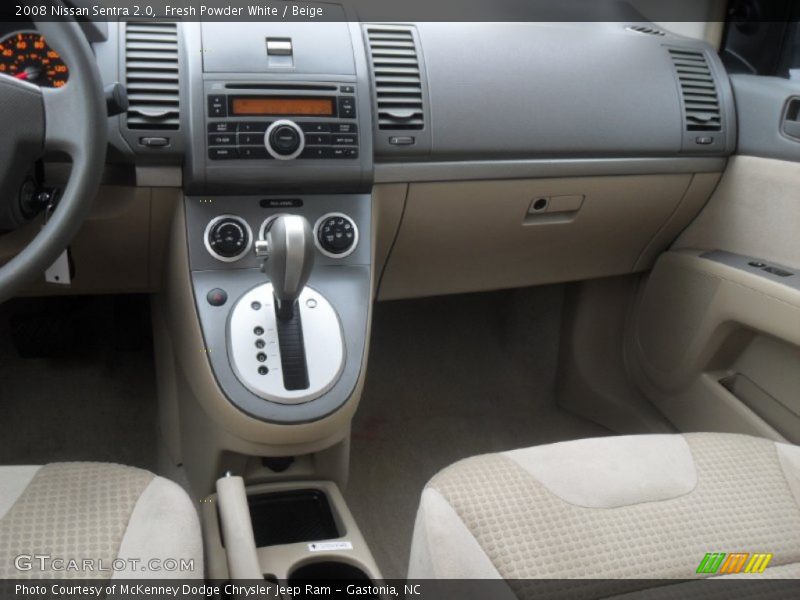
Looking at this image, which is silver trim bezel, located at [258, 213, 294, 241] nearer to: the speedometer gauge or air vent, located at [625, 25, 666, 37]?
the speedometer gauge

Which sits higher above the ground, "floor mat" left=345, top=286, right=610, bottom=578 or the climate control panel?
the climate control panel

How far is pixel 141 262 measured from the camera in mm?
1541

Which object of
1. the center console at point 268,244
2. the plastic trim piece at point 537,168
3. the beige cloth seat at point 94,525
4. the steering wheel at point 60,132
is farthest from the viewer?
the plastic trim piece at point 537,168

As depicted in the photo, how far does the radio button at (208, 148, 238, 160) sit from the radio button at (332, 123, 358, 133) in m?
0.17

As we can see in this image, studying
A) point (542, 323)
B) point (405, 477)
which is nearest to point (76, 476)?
point (405, 477)

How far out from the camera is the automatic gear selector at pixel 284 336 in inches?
46.3

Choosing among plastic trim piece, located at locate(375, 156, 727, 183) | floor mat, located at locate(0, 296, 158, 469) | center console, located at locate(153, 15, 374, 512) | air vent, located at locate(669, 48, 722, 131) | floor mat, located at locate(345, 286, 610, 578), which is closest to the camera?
center console, located at locate(153, 15, 374, 512)

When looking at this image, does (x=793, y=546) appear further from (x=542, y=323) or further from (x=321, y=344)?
(x=542, y=323)

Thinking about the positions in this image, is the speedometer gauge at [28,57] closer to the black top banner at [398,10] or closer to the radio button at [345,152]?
the black top banner at [398,10]

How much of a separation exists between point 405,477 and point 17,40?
1.16 metres

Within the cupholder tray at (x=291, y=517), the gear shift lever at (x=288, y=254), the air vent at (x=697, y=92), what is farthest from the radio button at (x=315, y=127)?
the air vent at (x=697, y=92)

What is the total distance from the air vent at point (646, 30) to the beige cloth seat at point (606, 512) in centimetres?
98

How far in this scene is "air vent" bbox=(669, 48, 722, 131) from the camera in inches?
63.7

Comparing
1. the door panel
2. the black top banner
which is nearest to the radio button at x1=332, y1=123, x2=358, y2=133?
the black top banner
